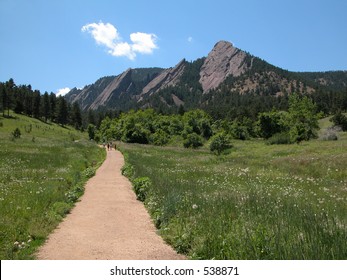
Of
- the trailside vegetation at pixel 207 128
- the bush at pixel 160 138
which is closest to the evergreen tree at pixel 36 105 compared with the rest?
the trailside vegetation at pixel 207 128

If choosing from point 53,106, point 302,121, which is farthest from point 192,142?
point 53,106

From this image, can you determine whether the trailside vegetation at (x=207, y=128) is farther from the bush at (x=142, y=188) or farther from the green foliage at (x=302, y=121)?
the bush at (x=142, y=188)

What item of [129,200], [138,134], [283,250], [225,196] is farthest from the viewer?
[138,134]

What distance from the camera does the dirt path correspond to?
858cm

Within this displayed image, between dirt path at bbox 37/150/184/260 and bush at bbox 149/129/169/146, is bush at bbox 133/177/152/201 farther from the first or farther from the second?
bush at bbox 149/129/169/146

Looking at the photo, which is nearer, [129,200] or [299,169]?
[129,200]

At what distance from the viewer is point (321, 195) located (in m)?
14.4

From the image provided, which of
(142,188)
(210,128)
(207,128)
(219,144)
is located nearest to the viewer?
(142,188)

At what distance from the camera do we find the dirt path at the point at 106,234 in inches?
338

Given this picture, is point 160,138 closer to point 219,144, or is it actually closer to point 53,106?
point 219,144

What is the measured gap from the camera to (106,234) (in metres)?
10.6

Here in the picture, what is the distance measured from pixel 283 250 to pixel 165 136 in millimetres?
98581
